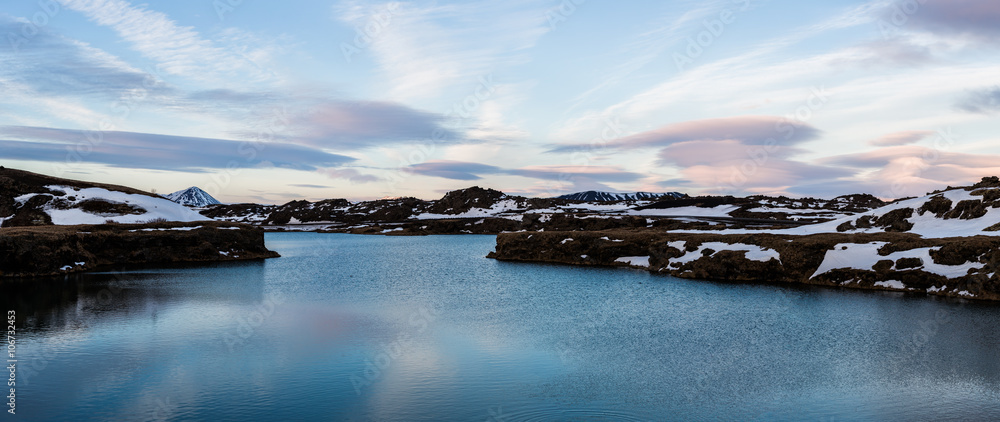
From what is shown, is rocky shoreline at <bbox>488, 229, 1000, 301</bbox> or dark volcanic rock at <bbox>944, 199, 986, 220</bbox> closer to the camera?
rocky shoreline at <bbox>488, 229, 1000, 301</bbox>

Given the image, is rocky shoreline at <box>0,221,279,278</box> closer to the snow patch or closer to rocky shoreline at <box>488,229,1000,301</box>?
rocky shoreline at <box>488,229,1000,301</box>

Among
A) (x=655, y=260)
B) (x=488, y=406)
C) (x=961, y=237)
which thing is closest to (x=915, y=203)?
(x=961, y=237)

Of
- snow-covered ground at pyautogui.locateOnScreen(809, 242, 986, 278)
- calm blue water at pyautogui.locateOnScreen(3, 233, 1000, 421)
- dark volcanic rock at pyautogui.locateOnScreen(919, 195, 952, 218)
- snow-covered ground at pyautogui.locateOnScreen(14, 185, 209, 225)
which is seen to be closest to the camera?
calm blue water at pyautogui.locateOnScreen(3, 233, 1000, 421)

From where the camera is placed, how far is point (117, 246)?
63.8 m

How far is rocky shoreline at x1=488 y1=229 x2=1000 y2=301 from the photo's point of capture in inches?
1453

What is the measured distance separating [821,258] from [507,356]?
3525cm

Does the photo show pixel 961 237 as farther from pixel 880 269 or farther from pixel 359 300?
pixel 359 300

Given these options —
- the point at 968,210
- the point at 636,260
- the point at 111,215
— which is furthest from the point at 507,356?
the point at 111,215

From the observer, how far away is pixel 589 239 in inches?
2581

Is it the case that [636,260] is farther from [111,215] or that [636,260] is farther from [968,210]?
[111,215]

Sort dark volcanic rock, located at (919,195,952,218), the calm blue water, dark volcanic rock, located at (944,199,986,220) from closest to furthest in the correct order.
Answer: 1. the calm blue water
2. dark volcanic rock, located at (944,199,986,220)
3. dark volcanic rock, located at (919,195,952,218)

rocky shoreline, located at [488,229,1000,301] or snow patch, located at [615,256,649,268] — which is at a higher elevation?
rocky shoreline, located at [488,229,1000,301]

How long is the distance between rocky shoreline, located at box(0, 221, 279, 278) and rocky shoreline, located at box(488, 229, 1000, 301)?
4613cm

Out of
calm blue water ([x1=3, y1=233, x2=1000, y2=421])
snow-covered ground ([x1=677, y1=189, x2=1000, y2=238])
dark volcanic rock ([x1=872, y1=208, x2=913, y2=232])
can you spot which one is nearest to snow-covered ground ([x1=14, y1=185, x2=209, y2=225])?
calm blue water ([x1=3, y1=233, x2=1000, y2=421])
